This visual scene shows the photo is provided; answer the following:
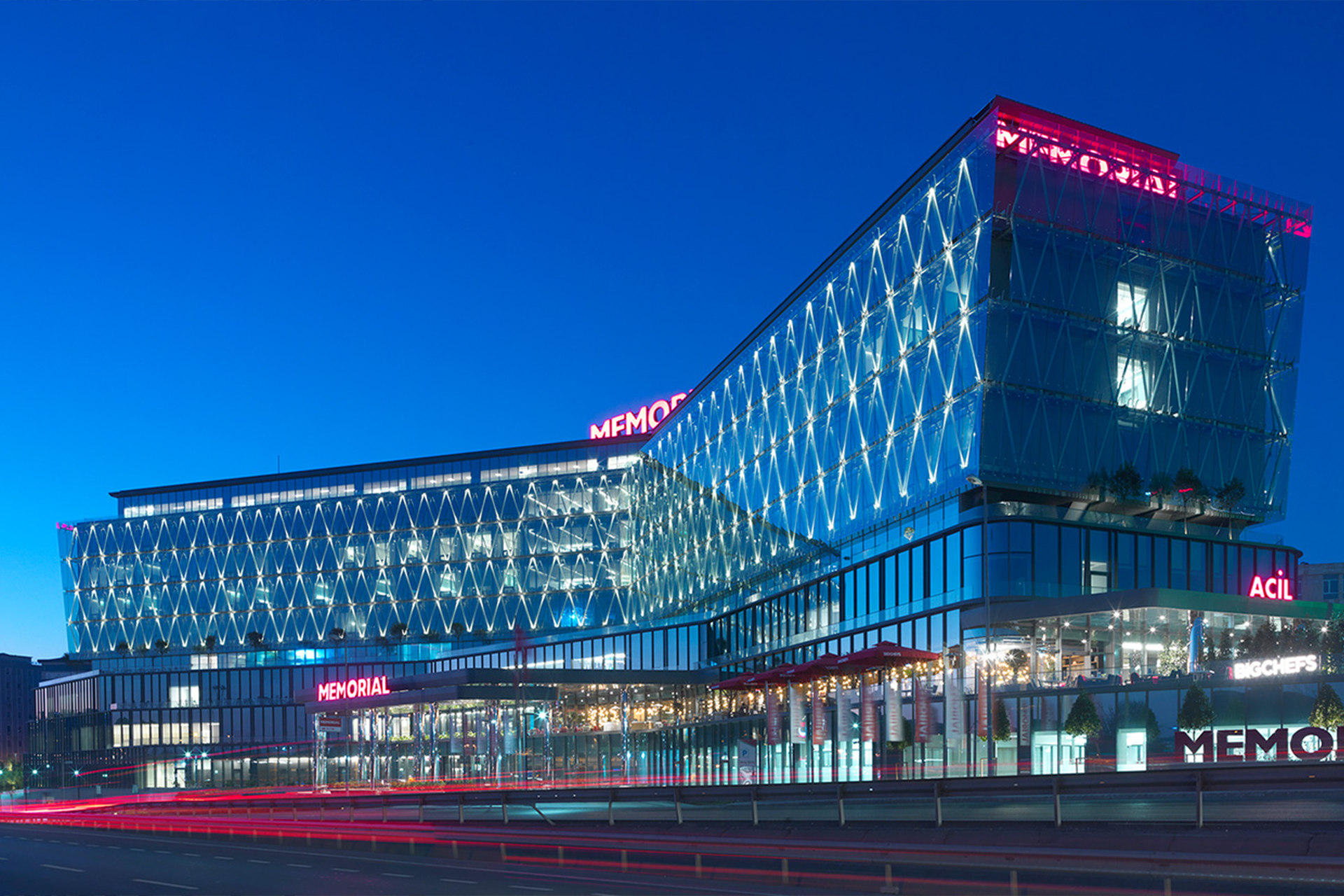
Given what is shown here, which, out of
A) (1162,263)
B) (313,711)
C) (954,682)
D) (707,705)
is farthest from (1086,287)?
(313,711)

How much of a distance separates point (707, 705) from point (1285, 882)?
238 ft

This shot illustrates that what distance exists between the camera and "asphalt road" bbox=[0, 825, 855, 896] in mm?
24438

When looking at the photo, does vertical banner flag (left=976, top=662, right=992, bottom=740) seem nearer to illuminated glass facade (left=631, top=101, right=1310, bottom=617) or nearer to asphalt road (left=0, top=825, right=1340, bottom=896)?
illuminated glass facade (left=631, top=101, right=1310, bottom=617)

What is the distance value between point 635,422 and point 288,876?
10667 centimetres

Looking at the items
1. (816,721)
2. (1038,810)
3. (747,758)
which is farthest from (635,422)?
(1038,810)

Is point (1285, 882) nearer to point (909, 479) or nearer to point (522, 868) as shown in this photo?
point (522, 868)

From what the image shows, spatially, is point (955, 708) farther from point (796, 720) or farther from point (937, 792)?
point (937, 792)

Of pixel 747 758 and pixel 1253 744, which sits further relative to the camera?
pixel 747 758

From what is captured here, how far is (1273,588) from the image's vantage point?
211 feet

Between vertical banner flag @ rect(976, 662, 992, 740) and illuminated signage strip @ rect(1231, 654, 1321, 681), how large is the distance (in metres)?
11.9

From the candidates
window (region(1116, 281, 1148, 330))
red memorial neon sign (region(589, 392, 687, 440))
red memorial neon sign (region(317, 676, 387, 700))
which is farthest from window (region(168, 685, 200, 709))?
window (region(1116, 281, 1148, 330))

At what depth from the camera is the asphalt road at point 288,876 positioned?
80.2ft

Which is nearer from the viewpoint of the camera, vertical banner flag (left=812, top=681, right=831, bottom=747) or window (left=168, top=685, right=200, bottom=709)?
vertical banner flag (left=812, top=681, right=831, bottom=747)

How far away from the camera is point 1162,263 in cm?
6662
